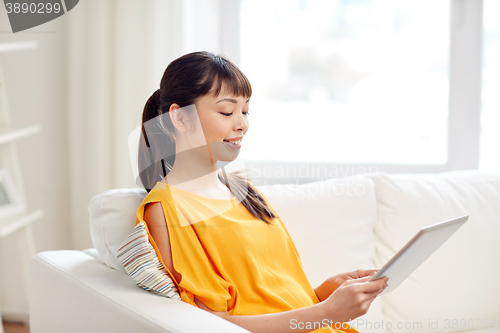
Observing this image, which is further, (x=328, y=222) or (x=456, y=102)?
(x=456, y=102)

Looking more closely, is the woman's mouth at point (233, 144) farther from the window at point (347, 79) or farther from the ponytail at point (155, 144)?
the window at point (347, 79)

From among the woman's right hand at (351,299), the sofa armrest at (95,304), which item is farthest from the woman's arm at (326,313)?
the sofa armrest at (95,304)

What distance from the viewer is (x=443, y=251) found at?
1.31 m

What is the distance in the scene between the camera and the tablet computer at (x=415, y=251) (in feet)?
2.30

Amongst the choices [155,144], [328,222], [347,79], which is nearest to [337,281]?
[328,222]

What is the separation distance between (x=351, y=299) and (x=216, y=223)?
1.00ft

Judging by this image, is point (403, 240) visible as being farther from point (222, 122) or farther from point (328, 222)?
point (222, 122)

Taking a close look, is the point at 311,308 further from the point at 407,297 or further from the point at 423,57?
the point at 423,57

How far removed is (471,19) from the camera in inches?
75.5

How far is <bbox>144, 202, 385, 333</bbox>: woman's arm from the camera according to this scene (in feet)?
2.54

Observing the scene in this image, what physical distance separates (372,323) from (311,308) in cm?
55

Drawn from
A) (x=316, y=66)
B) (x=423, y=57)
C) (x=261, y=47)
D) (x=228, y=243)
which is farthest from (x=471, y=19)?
(x=228, y=243)

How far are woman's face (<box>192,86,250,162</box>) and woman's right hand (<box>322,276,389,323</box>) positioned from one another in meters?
0.36

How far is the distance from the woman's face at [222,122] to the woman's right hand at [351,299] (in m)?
0.36
